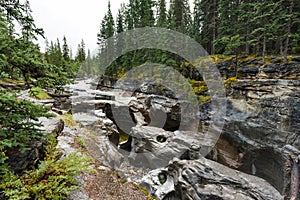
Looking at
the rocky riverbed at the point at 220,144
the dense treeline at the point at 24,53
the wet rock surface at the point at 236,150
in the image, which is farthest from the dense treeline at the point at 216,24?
the dense treeline at the point at 24,53

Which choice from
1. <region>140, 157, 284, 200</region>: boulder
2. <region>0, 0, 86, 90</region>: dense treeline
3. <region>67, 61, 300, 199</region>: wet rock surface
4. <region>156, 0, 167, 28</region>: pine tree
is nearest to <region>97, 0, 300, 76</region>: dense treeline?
<region>156, 0, 167, 28</region>: pine tree

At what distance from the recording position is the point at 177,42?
26.1 metres

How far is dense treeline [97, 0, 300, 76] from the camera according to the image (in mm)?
16750

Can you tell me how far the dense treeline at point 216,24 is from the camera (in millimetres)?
16750

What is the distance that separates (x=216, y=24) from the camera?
2547 cm

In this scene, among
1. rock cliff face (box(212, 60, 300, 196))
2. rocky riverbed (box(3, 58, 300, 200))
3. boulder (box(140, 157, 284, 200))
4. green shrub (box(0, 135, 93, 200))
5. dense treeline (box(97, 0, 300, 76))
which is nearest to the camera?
green shrub (box(0, 135, 93, 200))

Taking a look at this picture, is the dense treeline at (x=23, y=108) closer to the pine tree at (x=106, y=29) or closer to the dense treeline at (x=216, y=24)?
Answer: the dense treeline at (x=216, y=24)

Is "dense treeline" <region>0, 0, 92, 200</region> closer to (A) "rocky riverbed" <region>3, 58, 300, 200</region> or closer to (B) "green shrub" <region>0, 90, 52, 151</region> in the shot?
(B) "green shrub" <region>0, 90, 52, 151</region>

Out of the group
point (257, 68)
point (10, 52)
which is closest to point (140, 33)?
point (257, 68)

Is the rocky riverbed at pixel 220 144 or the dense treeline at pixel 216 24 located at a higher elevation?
the dense treeline at pixel 216 24

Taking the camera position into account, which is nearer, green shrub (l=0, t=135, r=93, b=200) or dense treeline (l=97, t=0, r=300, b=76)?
green shrub (l=0, t=135, r=93, b=200)

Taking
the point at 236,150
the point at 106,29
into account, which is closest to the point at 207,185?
the point at 236,150

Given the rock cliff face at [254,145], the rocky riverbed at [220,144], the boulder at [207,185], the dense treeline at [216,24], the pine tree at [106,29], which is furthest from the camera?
the pine tree at [106,29]

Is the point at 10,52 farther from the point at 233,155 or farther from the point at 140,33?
the point at 140,33
